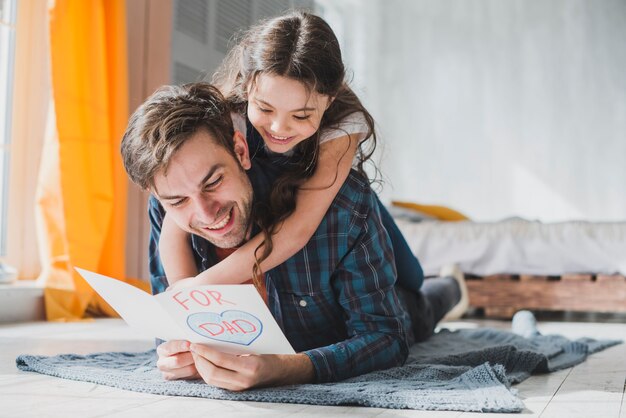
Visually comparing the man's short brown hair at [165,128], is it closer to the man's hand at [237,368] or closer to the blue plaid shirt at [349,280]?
the blue plaid shirt at [349,280]

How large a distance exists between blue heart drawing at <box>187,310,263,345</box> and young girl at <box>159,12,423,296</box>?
21cm

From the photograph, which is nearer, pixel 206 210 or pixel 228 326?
pixel 228 326

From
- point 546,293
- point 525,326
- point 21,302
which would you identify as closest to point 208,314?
point 525,326

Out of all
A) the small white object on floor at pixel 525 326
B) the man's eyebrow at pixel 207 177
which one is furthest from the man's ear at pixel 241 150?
the small white object on floor at pixel 525 326

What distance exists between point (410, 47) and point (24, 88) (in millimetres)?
4008

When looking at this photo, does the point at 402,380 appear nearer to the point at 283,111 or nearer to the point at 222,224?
the point at 222,224

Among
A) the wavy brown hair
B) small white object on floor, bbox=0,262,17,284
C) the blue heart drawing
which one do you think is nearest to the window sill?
small white object on floor, bbox=0,262,17,284

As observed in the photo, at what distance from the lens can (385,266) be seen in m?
1.65

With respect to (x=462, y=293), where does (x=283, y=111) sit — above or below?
above

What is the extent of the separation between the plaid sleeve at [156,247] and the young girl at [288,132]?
0.26 feet

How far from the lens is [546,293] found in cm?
359

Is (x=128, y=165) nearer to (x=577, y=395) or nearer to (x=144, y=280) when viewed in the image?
(x=577, y=395)

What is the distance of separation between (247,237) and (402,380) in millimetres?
428

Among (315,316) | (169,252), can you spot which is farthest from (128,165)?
(315,316)
